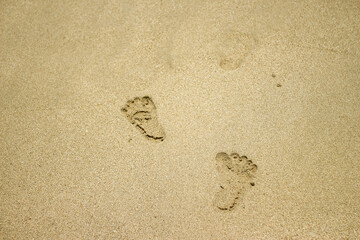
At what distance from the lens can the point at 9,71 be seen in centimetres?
153

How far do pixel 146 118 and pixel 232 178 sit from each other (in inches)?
27.9

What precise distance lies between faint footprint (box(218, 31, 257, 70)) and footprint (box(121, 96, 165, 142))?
0.58 m

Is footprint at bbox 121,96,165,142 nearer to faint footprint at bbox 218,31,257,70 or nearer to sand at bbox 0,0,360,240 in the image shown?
sand at bbox 0,0,360,240

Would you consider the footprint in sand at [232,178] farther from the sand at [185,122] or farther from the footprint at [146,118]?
the footprint at [146,118]

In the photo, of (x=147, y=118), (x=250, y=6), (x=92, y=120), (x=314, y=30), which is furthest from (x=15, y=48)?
(x=314, y=30)

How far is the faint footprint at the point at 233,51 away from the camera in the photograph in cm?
150

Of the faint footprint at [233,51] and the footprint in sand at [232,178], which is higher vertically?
the faint footprint at [233,51]

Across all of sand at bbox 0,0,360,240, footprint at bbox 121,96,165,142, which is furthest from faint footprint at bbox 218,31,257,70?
footprint at bbox 121,96,165,142

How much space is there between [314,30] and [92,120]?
1.69m

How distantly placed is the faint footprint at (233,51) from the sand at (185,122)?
1 centimetres

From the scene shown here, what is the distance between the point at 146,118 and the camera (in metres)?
1.47

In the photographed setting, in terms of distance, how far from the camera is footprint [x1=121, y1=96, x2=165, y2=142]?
1.47 metres

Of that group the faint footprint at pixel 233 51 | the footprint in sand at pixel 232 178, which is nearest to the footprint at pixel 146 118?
the footprint in sand at pixel 232 178

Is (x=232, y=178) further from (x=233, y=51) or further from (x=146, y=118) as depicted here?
(x=233, y=51)
